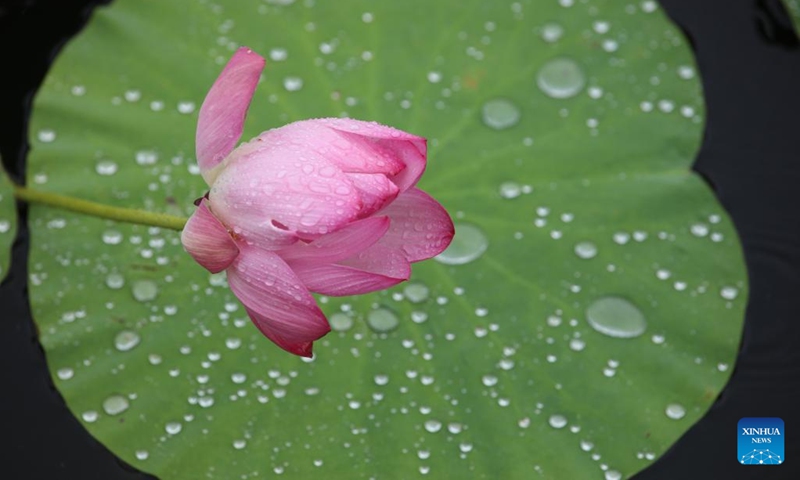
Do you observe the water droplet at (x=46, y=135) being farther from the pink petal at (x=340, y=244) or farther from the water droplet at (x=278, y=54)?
the pink petal at (x=340, y=244)

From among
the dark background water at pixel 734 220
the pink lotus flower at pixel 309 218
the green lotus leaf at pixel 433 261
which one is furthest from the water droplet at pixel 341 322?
the dark background water at pixel 734 220

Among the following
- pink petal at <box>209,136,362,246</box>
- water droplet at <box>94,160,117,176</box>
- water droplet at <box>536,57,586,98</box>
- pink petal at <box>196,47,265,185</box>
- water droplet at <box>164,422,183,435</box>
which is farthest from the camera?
water droplet at <box>536,57,586,98</box>

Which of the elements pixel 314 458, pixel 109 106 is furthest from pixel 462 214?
pixel 109 106

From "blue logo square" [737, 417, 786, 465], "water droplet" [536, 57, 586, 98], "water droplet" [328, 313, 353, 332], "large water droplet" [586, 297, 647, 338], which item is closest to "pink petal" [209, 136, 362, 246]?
"water droplet" [328, 313, 353, 332]

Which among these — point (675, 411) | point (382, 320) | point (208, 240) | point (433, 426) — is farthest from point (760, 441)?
point (208, 240)

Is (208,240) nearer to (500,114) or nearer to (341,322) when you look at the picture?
(341,322)

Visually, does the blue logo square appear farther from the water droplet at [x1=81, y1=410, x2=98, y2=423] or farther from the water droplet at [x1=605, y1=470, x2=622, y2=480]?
the water droplet at [x1=81, y1=410, x2=98, y2=423]
